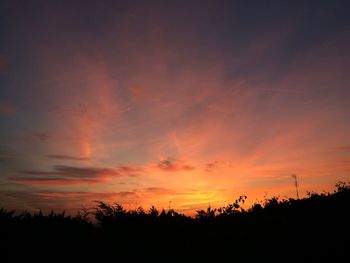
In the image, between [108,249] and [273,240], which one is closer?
[108,249]

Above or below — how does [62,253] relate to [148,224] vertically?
below

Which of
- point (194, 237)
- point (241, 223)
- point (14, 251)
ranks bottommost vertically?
point (14, 251)

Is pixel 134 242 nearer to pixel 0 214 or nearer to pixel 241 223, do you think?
pixel 0 214

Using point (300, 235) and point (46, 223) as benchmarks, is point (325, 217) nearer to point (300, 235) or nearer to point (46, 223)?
point (300, 235)

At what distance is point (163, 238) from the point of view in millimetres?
9727

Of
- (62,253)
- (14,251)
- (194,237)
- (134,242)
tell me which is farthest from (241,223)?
(14,251)

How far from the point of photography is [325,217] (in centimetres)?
1252

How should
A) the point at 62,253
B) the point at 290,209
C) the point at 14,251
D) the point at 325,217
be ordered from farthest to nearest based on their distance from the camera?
the point at 290,209 → the point at 325,217 → the point at 62,253 → the point at 14,251

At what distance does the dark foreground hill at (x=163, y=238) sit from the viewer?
8.09 m

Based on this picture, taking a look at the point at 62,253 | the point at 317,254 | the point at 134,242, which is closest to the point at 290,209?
the point at 317,254

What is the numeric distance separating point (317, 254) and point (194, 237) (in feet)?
11.9

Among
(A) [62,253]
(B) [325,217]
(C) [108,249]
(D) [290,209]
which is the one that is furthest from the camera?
(D) [290,209]

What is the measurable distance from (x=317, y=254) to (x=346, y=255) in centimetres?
76

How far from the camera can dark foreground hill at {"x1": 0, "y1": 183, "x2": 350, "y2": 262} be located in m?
8.09
